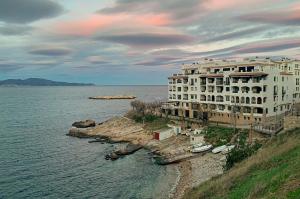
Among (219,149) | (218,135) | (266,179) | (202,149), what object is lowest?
(202,149)

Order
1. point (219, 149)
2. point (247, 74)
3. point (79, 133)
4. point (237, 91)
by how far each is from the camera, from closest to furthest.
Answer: point (219, 149)
point (247, 74)
point (237, 91)
point (79, 133)

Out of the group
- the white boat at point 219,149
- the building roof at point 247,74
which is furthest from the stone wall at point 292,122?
the building roof at point 247,74

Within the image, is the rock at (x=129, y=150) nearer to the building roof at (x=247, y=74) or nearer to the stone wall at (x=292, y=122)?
the building roof at (x=247, y=74)

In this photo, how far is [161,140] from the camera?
73.6m

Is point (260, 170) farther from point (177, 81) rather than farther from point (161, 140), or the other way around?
point (177, 81)

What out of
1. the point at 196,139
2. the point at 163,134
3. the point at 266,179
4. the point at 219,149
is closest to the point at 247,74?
the point at 196,139

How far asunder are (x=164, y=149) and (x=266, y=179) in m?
42.6

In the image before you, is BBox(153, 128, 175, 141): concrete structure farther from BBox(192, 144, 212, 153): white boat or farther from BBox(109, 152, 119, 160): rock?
BBox(192, 144, 212, 153): white boat

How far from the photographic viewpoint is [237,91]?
78.0 metres

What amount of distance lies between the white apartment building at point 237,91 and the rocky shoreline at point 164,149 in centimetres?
1310

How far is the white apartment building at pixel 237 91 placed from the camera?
243 ft

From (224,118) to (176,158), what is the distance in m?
25.0

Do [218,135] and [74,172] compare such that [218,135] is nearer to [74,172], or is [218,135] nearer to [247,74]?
[247,74]

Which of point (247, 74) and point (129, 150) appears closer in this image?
point (129, 150)
